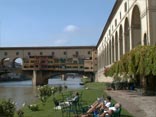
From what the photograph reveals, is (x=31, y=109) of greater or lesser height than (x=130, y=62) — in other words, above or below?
below

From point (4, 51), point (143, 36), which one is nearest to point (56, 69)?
point (4, 51)

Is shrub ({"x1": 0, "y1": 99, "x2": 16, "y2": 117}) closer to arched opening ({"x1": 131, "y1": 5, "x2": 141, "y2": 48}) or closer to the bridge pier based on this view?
arched opening ({"x1": 131, "y1": 5, "x2": 141, "y2": 48})

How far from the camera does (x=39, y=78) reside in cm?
10981

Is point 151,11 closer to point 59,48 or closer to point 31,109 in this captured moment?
point 31,109

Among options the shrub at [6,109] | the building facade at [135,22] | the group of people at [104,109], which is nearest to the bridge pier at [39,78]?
the building facade at [135,22]

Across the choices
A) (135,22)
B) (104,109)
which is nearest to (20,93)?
(135,22)

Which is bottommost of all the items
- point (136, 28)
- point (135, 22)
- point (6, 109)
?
point (6, 109)

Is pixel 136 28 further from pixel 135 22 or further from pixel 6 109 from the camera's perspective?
pixel 6 109

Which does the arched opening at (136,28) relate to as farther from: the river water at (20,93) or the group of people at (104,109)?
the group of people at (104,109)

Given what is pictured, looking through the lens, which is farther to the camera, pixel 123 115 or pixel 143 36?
pixel 143 36

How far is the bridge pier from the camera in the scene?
107 m

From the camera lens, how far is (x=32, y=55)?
4562 inches

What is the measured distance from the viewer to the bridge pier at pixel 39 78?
107m

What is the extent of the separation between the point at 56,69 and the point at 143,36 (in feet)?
270
